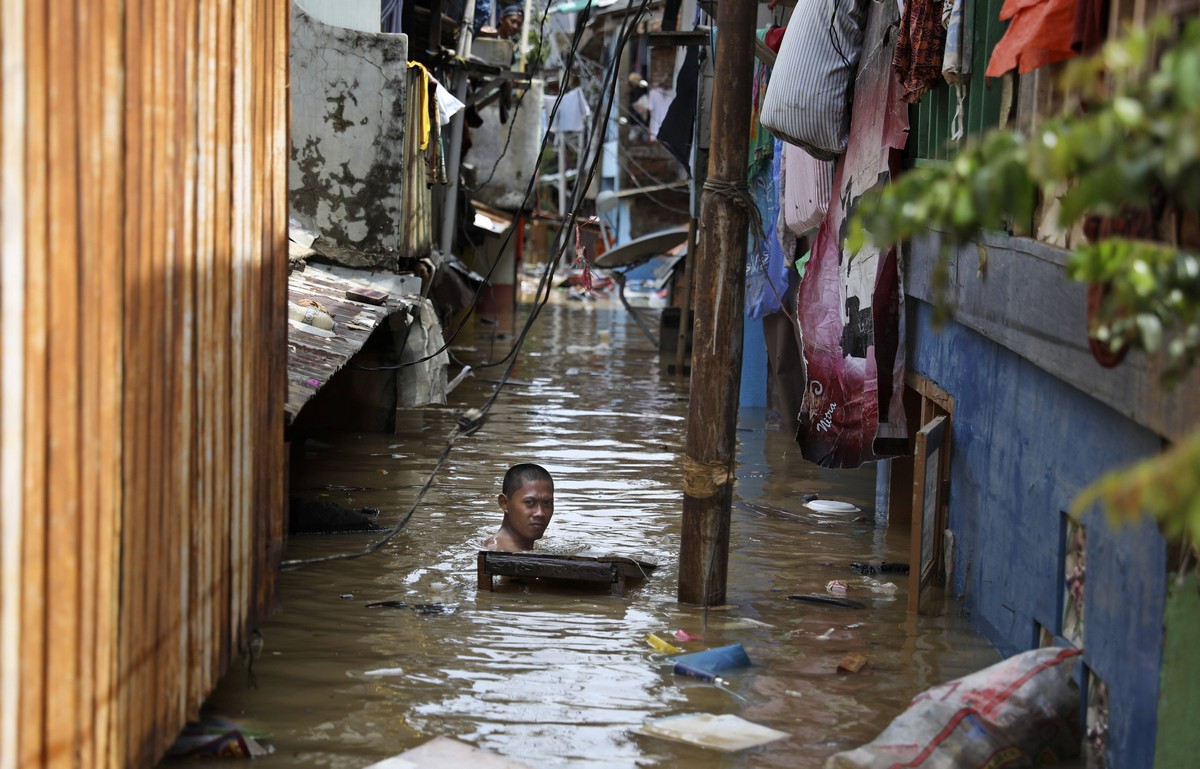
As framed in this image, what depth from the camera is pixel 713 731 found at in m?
5.25

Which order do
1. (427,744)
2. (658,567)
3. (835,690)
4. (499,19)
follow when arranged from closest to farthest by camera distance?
(427,744), (835,690), (658,567), (499,19)

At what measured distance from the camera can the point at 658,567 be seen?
8.21 metres

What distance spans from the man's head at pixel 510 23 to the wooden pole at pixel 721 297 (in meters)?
18.1

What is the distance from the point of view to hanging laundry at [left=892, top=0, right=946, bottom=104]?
7.32 m

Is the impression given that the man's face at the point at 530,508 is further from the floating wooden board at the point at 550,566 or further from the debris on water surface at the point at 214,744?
the debris on water surface at the point at 214,744

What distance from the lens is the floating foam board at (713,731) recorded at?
5.12 meters

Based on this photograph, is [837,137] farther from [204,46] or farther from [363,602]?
[204,46]

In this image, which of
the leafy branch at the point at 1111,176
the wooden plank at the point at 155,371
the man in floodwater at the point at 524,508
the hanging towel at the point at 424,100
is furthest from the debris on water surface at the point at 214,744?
the hanging towel at the point at 424,100

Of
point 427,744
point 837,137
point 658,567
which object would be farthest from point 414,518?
point 427,744

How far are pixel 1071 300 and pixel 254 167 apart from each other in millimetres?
3347

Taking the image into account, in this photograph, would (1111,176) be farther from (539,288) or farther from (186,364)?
(539,288)

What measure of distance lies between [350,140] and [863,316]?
260 inches

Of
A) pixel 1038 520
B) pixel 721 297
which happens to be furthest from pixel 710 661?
pixel 721 297

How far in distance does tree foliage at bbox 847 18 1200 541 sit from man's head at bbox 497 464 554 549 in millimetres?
5515
